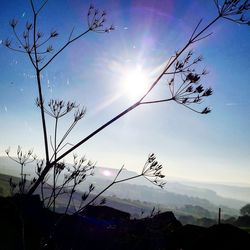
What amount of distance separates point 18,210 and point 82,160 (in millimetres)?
1597

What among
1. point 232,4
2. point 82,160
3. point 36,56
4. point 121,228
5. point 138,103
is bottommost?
point 121,228

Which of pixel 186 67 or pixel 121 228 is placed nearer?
pixel 186 67

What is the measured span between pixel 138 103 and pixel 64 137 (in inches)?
50.6

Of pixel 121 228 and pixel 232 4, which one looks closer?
pixel 232 4

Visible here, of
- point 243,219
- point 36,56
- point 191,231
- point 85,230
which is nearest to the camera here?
point 36,56

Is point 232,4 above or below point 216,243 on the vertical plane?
above

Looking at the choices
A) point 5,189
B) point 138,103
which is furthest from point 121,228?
point 5,189

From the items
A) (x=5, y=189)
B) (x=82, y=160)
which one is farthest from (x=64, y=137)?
(x=5, y=189)

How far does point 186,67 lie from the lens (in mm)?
4762

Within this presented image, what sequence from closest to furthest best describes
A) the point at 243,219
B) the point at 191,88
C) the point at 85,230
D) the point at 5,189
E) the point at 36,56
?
1. the point at 191,88
2. the point at 36,56
3. the point at 85,230
4. the point at 243,219
5. the point at 5,189

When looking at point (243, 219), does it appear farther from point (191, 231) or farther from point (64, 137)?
point (64, 137)

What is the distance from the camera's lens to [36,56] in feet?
16.6

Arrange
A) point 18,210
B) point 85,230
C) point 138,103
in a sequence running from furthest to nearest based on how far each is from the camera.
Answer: point 85,230, point 138,103, point 18,210

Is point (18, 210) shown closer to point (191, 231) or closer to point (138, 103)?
point (138, 103)
